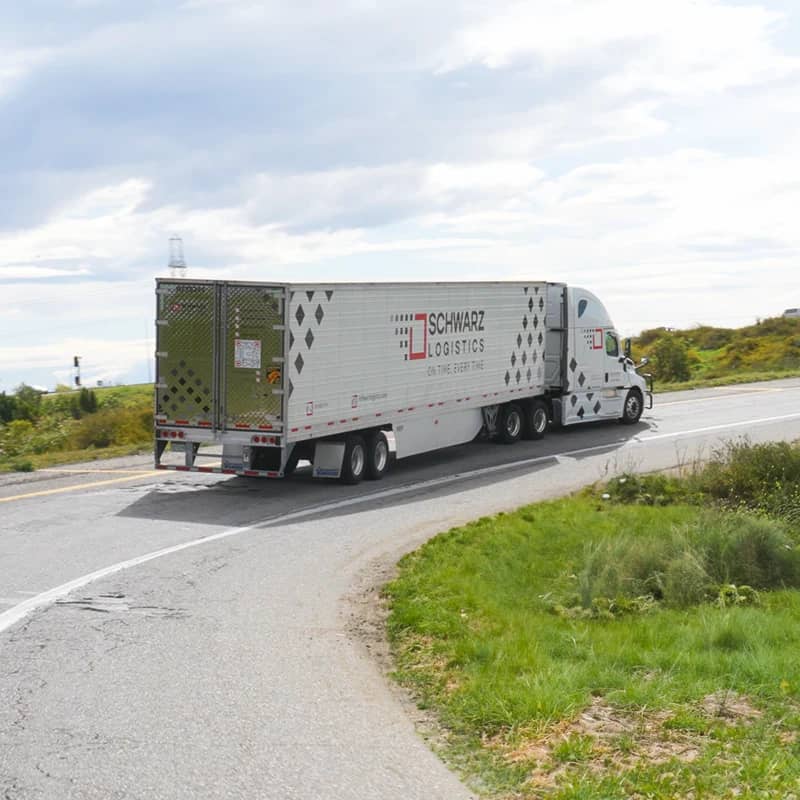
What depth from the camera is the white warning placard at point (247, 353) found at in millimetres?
17047

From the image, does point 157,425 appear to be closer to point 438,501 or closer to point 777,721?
point 438,501

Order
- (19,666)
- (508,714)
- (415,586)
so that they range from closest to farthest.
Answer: (508,714)
(19,666)
(415,586)

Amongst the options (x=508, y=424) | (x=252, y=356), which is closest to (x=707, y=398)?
(x=508, y=424)

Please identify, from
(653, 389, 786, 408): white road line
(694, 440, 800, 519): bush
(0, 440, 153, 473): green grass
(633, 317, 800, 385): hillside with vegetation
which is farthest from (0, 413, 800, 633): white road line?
(633, 317, 800, 385): hillside with vegetation

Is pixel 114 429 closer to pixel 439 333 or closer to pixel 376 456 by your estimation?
pixel 439 333

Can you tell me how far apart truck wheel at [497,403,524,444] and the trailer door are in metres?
7.96

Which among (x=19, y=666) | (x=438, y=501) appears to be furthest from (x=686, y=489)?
(x=19, y=666)

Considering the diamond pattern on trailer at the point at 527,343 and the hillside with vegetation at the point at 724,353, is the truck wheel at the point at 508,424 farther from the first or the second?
the hillside with vegetation at the point at 724,353

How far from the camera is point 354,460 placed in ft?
61.8

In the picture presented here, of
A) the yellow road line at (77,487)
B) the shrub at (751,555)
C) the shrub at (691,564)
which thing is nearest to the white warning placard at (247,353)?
the yellow road line at (77,487)

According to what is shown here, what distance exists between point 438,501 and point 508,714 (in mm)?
9942

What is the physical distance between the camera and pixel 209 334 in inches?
681

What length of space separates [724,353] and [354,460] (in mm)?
50304

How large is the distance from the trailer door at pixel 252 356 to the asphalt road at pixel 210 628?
4.35 ft
